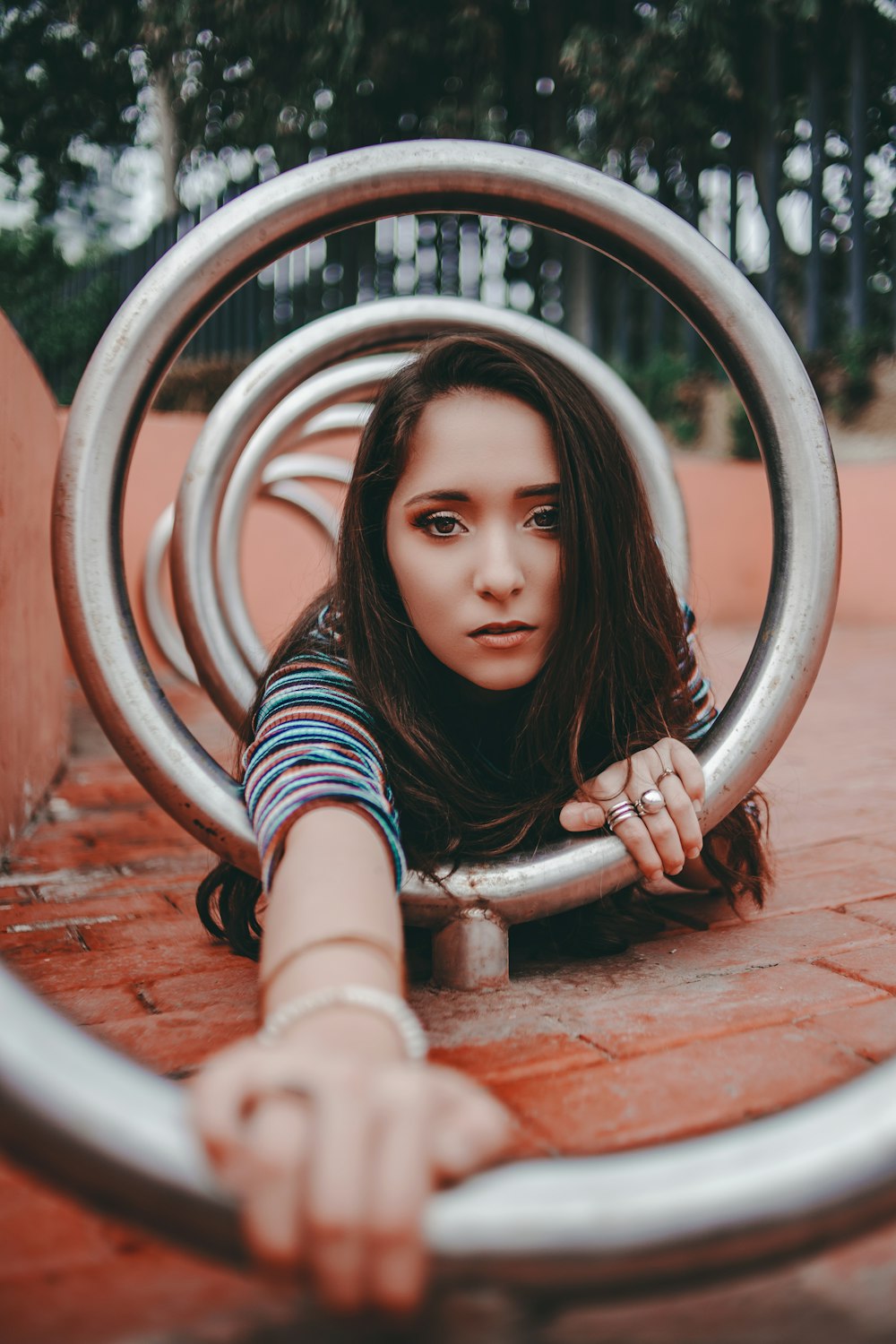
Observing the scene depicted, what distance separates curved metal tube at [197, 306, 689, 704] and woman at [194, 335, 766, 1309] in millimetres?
333

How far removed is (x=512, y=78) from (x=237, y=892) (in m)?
8.17

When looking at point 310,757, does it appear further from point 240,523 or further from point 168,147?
point 168,147

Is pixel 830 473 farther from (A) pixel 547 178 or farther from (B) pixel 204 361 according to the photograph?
(B) pixel 204 361

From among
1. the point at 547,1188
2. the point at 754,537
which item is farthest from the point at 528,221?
the point at 754,537

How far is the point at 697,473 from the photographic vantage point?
272 inches

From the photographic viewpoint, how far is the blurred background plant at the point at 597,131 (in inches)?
266

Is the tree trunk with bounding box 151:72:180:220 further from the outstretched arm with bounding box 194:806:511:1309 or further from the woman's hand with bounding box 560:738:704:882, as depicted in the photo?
the outstretched arm with bounding box 194:806:511:1309

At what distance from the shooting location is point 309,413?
206cm

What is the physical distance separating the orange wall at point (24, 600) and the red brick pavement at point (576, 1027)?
147 mm

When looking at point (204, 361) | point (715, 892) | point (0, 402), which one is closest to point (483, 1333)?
point (715, 892)

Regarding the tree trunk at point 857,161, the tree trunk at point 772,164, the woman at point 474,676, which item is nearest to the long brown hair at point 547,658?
the woman at point 474,676

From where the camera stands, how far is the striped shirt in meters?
0.96

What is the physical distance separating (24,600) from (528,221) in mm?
1386

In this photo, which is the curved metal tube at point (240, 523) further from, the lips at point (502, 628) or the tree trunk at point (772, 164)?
the tree trunk at point (772, 164)
